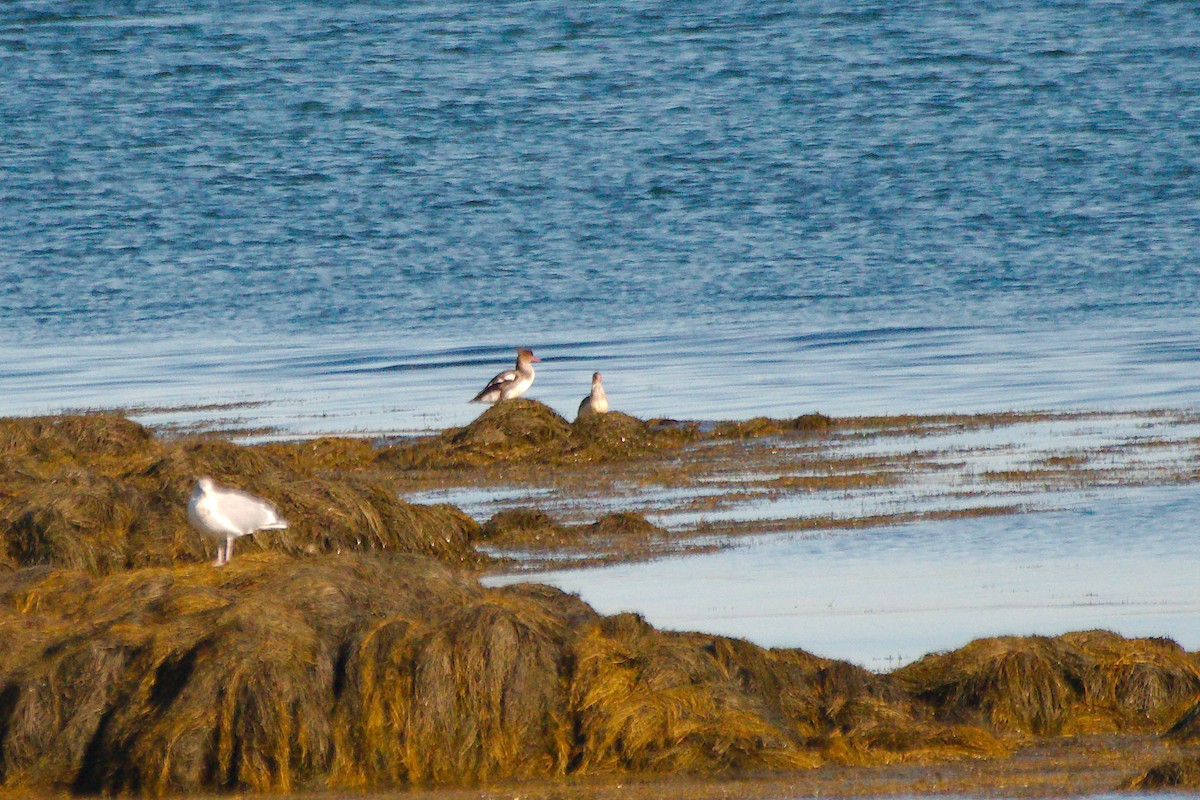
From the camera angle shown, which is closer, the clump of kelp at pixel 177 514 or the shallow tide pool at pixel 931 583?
the shallow tide pool at pixel 931 583

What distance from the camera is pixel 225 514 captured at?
10180 millimetres

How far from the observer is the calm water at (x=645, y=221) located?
19594mm

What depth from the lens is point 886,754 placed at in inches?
314

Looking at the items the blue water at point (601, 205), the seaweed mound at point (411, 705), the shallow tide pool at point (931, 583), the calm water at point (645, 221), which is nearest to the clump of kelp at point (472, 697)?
the seaweed mound at point (411, 705)

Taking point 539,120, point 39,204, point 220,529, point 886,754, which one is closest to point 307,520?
point 220,529

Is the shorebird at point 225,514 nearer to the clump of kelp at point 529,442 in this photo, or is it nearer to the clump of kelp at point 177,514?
the clump of kelp at point 177,514

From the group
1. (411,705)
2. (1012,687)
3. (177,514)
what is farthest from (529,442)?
(411,705)

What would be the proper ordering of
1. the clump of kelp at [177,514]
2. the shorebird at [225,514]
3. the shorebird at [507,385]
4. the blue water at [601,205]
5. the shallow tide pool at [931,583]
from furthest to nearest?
the blue water at [601,205] < the shorebird at [507,385] < the clump of kelp at [177,514] < the shorebird at [225,514] < the shallow tide pool at [931,583]

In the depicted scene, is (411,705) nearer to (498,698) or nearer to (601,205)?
(498,698)

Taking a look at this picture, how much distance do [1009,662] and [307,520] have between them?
4857 millimetres

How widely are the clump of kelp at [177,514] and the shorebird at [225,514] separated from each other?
124cm

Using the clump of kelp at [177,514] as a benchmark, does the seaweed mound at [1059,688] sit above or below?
below

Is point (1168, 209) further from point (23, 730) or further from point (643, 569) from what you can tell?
point (23, 730)

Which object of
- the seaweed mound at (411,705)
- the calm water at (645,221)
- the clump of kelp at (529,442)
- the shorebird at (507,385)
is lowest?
the seaweed mound at (411,705)
